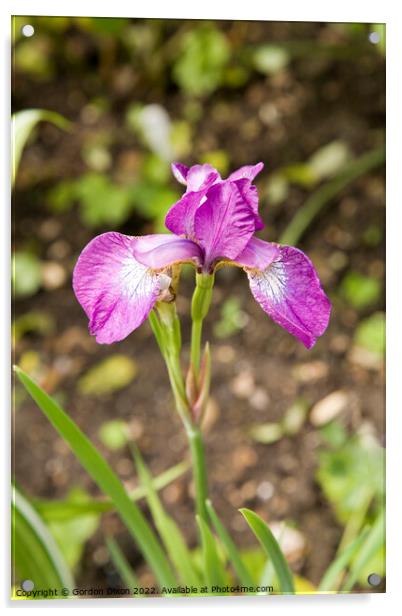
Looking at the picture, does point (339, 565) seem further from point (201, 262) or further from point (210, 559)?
point (201, 262)

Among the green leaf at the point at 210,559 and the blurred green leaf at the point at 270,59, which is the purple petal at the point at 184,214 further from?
the blurred green leaf at the point at 270,59

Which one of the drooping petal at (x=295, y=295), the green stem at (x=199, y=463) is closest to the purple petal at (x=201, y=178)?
the drooping petal at (x=295, y=295)

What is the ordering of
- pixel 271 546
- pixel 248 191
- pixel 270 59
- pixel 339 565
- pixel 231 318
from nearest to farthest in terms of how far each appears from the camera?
1. pixel 248 191
2. pixel 271 546
3. pixel 339 565
4. pixel 270 59
5. pixel 231 318

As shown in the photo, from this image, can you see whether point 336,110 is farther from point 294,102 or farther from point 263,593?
point 263,593

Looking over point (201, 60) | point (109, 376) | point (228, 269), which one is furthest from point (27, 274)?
point (201, 60)
